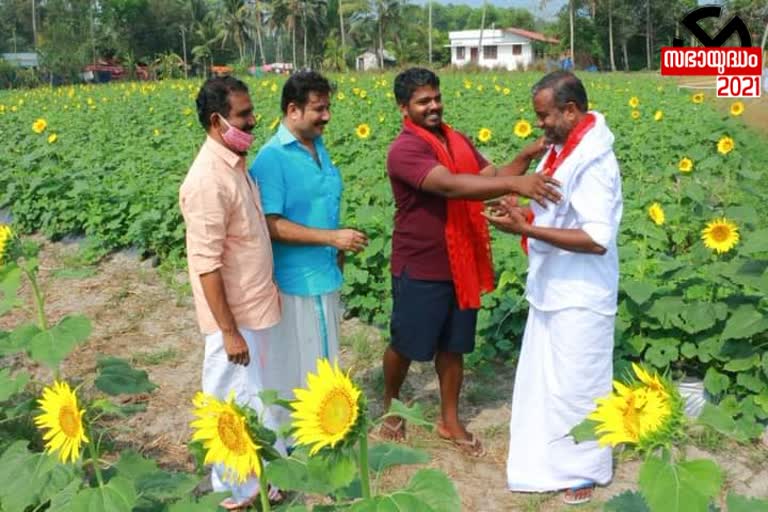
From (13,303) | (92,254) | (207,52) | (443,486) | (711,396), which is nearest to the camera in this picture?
(443,486)

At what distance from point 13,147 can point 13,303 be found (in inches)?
332

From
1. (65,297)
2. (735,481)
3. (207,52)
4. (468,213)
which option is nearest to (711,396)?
(735,481)

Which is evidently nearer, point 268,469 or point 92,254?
point 268,469

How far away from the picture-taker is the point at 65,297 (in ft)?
18.4

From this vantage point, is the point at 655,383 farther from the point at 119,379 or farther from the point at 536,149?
the point at 536,149

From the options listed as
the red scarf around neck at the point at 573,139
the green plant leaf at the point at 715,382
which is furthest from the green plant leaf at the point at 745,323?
the red scarf around neck at the point at 573,139

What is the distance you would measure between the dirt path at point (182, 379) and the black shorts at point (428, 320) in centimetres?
45

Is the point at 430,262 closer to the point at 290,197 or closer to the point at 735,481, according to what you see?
the point at 290,197

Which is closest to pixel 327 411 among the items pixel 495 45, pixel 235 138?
pixel 235 138

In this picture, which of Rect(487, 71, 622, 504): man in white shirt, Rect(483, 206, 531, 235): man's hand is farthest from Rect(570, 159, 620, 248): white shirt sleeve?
Rect(483, 206, 531, 235): man's hand

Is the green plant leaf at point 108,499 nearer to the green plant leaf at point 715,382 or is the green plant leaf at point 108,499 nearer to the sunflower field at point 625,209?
the sunflower field at point 625,209

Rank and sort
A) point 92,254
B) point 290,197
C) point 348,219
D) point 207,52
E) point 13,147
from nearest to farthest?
1. point 290,197
2. point 348,219
3. point 92,254
4. point 13,147
5. point 207,52

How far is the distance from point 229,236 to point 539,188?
1039mm

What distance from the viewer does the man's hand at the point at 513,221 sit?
2.71 m
